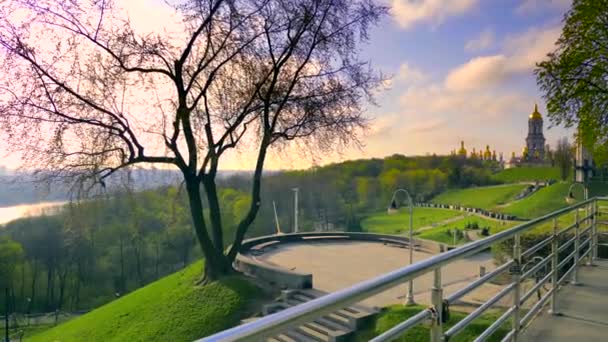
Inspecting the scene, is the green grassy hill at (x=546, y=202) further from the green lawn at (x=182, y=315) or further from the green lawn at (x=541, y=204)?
the green lawn at (x=182, y=315)

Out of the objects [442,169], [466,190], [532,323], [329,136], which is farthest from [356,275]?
[442,169]

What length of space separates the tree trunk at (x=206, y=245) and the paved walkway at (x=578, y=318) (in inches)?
400

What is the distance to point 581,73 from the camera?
9312mm

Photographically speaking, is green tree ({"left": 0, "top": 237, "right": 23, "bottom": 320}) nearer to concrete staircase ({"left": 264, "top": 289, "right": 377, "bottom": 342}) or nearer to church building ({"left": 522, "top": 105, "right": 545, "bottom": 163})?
concrete staircase ({"left": 264, "top": 289, "right": 377, "bottom": 342})

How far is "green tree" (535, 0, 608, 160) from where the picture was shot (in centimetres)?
899

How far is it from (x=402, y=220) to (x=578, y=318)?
52.0m

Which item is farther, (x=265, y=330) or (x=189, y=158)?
(x=189, y=158)

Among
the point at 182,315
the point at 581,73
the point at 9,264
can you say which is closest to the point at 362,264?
the point at 182,315

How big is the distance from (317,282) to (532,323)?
35.2 feet

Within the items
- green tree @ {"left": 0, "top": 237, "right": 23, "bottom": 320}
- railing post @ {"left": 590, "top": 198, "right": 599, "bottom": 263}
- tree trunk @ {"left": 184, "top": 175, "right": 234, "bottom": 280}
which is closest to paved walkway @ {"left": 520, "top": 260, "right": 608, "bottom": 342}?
railing post @ {"left": 590, "top": 198, "right": 599, "bottom": 263}

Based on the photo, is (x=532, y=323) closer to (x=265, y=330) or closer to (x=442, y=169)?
(x=265, y=330)

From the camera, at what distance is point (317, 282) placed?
14.1 meters

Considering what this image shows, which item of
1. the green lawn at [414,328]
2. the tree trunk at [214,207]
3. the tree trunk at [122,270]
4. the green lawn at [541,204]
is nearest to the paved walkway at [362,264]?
the green lawn at [414,328]

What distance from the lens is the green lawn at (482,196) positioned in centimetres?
5712
